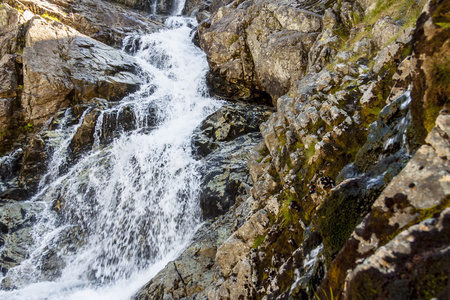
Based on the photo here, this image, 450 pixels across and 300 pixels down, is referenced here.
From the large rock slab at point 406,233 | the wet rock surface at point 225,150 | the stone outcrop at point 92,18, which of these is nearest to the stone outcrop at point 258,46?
the wet rock surface at point 225,150

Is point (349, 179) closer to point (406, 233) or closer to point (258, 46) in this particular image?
point (406, 233)

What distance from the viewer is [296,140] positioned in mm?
7020

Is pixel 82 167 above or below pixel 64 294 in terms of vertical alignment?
A: above

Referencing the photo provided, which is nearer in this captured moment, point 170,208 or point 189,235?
point 189,235

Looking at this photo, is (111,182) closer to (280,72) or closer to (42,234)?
(42,234)

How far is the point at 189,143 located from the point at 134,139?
12.5ft

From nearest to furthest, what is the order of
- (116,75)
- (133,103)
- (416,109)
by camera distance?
(416,109)
(133,103)
(116,75)

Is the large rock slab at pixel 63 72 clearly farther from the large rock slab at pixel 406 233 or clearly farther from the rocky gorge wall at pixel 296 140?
the large rock slab at pixel 406 233

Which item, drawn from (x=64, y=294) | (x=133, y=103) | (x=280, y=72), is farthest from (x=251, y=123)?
(x=64, y=294)

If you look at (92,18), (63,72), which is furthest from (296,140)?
(92,18)

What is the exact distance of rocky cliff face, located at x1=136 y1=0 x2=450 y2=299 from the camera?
2.27 m

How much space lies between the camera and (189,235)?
11148 millimetres

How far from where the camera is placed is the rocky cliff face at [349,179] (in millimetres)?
2273

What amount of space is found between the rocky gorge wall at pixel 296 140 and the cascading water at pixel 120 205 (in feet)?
2.72
